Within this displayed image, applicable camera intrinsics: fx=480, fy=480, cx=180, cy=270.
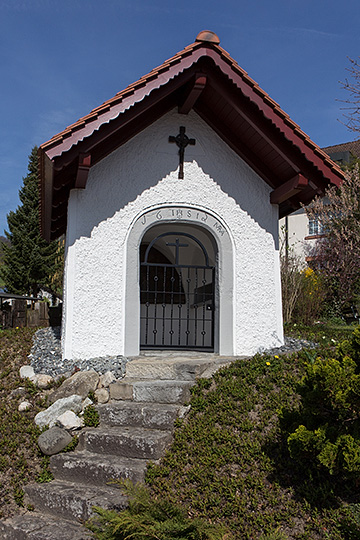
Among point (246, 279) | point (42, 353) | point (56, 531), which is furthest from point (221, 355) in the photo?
point (56, 531)

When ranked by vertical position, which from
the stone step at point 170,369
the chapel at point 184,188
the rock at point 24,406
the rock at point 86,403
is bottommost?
the rock at point 24,406

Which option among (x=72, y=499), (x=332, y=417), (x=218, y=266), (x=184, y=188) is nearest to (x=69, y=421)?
(x=72, y=499)

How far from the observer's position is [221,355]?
7168mm

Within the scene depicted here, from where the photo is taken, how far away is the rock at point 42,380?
6.16 metres

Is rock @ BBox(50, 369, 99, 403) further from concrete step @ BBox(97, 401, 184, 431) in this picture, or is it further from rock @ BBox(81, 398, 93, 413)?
concrete step @ BBox(97, 401, 184, 431)

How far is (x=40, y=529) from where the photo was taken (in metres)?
3.91

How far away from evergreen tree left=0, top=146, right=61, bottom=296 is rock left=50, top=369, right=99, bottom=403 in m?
17.2

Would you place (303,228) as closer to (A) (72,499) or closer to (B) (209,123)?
(B) (209,123)

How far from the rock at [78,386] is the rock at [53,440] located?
28.5 inches

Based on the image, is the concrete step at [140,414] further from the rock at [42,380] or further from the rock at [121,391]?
the rock at [42,380]

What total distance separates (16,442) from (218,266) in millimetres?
3779

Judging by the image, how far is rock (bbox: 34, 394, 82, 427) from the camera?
17.4 feet

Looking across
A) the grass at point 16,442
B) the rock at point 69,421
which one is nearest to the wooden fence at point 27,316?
the grass at point 16,442

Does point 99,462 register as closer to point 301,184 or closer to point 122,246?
point 122,246
